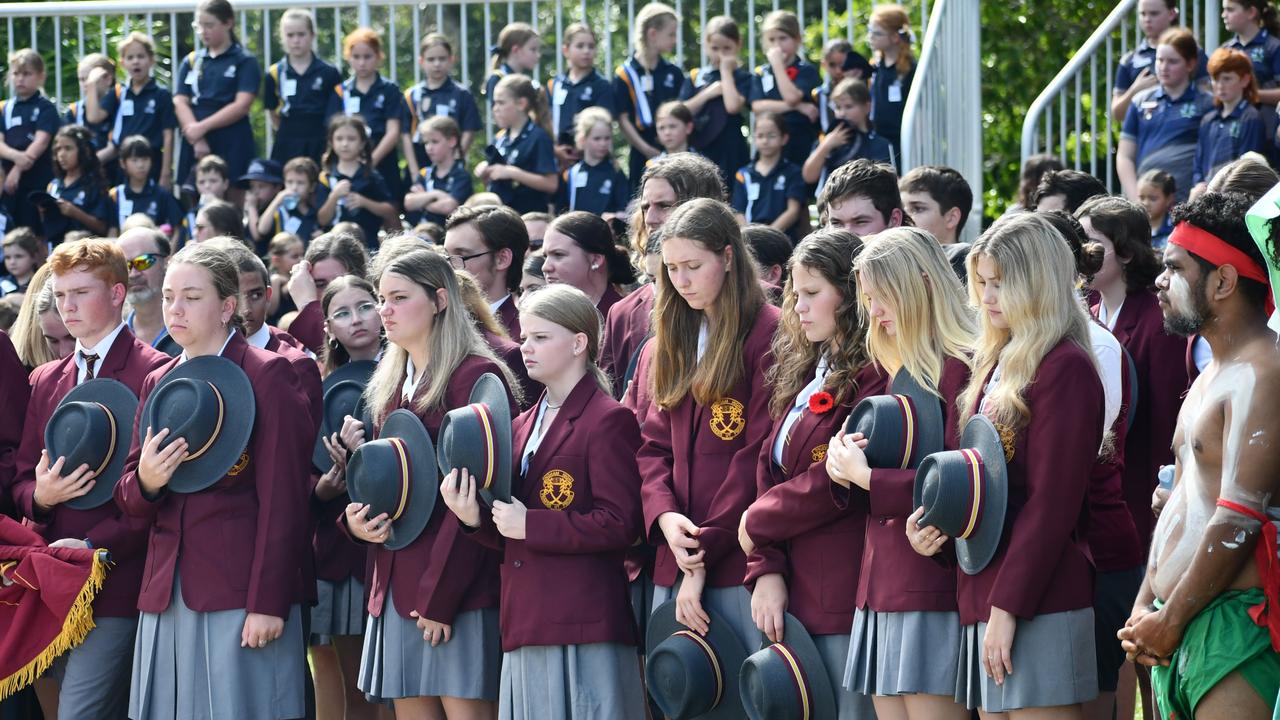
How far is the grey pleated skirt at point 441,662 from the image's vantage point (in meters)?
4.96

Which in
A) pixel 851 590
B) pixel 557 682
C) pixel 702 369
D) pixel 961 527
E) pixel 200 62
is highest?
pixel 200 62

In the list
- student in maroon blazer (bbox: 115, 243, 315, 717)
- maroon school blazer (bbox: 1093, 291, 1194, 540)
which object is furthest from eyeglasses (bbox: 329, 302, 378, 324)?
maroon school blazer (bbox: 1093, 291, 1194, 540)

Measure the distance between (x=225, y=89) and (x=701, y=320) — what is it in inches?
272

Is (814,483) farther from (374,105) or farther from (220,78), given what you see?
(220,78)

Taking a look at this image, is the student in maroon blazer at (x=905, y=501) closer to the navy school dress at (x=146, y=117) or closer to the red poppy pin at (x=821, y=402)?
the red poppy pin at (x=821, y=402)

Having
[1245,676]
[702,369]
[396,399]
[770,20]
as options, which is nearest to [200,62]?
[770,20]

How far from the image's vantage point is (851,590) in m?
4.52

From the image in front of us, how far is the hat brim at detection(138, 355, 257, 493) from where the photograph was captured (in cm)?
518

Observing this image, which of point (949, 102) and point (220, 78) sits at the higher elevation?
point (220, 78)

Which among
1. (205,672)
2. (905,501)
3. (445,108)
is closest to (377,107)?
(445,108)

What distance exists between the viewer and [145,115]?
11078 mm

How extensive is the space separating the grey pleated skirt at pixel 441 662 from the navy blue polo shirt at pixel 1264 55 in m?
6.36

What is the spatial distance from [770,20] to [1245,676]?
688 cm

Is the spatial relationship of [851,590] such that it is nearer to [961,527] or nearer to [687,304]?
[961,527]
